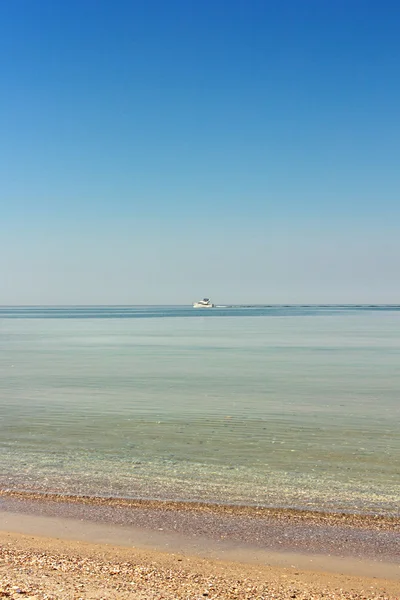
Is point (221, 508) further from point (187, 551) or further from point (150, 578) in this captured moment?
point (150, 578)

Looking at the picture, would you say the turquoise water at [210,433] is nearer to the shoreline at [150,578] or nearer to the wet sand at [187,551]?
the wet sand at [187,551]

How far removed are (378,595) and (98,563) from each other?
3.56 meters

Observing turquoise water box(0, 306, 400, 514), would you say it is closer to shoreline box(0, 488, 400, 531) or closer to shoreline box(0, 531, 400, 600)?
shoreline box(0, 488, 400, 531)

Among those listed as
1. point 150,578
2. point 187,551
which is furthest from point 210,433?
point 150,578

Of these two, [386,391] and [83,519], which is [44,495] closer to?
[83,519]

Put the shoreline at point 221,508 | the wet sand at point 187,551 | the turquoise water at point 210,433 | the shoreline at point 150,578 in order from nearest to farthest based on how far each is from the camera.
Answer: the shoreline at point 150,578, the wet sand at point 187,551, the shoreline at point 221,508, the turquoise water at point 210,433

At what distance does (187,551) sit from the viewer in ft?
29.9

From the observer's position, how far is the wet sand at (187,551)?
25.4 feet

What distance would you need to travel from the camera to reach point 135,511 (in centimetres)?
1085

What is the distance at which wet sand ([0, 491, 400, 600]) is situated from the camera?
7.73m

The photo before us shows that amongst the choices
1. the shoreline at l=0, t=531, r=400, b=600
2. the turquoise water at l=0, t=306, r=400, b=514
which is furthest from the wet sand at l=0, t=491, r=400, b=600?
the turquoise water at l=0, t=306, r=400, b=514

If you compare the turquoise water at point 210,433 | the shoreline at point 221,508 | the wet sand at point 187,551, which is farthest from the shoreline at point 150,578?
the turquoise water at point 210,433

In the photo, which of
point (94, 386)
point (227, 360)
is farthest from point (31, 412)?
point (227, 360)

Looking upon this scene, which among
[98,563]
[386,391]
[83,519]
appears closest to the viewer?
[98,563]
